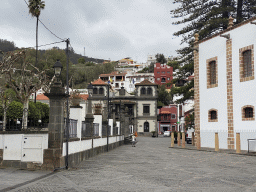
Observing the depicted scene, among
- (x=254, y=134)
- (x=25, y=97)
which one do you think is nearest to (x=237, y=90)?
(x=254, y=134)

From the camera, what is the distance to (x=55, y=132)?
443 inches

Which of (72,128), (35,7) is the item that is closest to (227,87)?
(72,128)

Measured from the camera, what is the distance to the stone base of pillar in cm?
1103

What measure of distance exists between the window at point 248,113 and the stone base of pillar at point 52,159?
15.1 metres

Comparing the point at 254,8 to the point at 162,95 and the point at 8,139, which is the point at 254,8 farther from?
the point at 162,95

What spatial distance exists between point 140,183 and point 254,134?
15.1m

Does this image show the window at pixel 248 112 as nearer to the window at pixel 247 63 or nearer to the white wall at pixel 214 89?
the white wall at pixel 214 89

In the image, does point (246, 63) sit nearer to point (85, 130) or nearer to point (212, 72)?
point (212, 72)

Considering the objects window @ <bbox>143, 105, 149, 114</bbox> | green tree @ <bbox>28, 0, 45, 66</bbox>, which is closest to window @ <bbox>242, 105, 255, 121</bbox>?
green tree @ <bbox>28, 0, 45, 66</bbox>

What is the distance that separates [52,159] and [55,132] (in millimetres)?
976

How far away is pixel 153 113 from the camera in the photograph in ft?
219

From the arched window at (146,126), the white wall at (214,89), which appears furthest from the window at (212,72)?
the arched window at (146,126)

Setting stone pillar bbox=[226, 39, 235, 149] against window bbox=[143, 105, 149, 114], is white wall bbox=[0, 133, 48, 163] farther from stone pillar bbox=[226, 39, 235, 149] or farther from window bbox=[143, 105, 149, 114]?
window bbox=[143, 105, 149, 114]

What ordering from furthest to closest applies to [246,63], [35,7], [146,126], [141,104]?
[141,104], [146,126], [35,7], [246,63]
